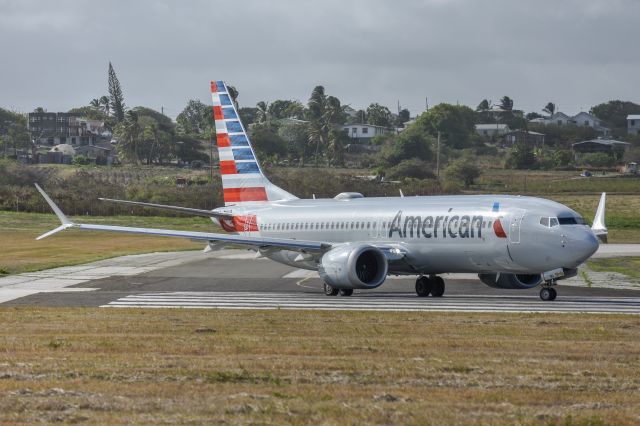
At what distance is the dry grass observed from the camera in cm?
1328

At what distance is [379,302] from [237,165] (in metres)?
14.2

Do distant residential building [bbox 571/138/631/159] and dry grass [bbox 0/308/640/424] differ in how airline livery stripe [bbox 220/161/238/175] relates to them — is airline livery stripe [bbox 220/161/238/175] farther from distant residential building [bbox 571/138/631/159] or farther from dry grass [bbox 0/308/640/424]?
distant residential building [bbox 571/138/631/159]

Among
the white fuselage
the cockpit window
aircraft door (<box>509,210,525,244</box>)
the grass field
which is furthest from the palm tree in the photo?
the cockpit window

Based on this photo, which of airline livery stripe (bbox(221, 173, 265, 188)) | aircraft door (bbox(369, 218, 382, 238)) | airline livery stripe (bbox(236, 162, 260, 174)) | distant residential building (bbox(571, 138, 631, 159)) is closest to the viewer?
aircraft door (bbox(369, 218, 382, 238))

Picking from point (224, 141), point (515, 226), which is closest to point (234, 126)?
point (224, 141)

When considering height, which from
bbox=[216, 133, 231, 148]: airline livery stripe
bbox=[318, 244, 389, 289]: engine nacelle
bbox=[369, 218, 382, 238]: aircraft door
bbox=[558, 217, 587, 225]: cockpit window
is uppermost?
bbox=[216, 133, 231, 148]: airline livery stripe

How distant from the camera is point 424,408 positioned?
13516mm

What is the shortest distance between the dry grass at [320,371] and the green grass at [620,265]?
2283 centimetres

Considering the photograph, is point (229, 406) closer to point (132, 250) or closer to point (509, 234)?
point (509, 234)

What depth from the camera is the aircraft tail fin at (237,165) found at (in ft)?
A: 148

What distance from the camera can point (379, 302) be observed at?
33.1 meters

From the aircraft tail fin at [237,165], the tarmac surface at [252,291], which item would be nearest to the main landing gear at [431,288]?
the tarmac surface at [252,291]

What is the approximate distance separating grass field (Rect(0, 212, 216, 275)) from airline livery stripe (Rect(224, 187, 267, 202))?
27.9 ft

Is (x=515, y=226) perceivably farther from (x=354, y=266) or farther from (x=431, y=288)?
(x=354, y=266)
